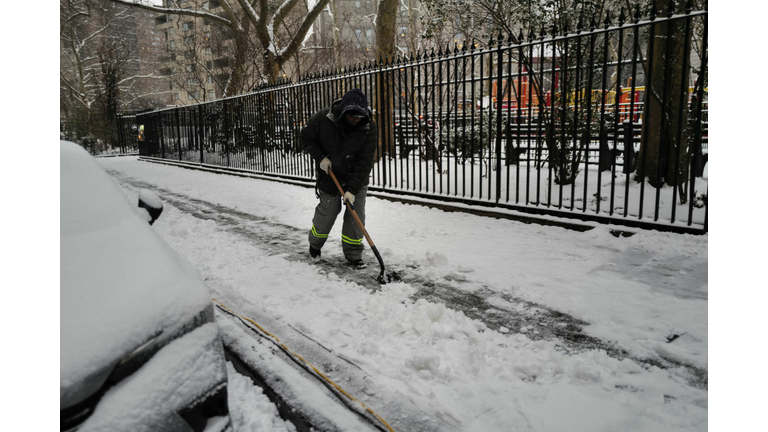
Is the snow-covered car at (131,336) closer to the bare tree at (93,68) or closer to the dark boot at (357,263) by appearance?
the dark boot at (357,263)

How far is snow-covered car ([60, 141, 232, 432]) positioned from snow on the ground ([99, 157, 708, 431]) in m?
0.79

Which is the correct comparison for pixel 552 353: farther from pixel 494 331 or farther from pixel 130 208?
pixel 130 208

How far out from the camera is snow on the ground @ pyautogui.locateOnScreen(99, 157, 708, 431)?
2.52m

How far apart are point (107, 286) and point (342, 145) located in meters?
3.29

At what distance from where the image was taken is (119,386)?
1.60 metres

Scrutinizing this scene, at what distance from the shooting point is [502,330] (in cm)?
343

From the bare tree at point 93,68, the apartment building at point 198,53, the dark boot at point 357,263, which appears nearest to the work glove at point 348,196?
the dark boot at point 357,263

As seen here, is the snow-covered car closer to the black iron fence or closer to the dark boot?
the dark boot

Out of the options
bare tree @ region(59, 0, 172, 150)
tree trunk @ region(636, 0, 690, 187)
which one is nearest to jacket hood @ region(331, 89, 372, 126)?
tree trunk @ region(636, 0, 690, 187)

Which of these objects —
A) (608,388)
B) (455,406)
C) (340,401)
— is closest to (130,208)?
(340,401)

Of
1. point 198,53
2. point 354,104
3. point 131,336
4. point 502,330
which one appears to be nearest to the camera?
point 131,336

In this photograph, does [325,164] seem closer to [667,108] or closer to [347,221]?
[347,221]

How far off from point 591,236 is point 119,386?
5346 millimetres

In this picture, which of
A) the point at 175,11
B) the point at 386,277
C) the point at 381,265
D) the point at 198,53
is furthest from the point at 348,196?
the point at 198,53
